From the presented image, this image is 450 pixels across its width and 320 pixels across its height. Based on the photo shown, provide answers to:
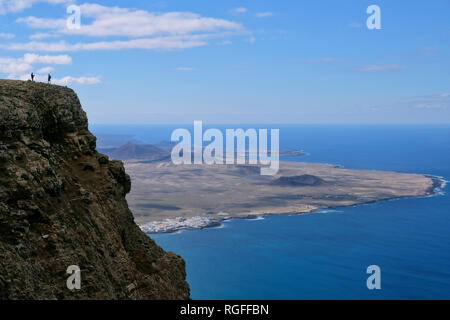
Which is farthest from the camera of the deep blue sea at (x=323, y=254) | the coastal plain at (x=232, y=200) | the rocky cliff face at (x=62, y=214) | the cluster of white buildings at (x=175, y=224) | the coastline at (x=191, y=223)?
the coastal plain at (x=232, y=200)

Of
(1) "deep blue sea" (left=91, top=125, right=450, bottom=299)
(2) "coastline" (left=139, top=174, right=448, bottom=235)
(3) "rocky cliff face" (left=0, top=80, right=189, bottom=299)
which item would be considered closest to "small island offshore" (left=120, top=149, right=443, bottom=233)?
(2) "coastline" (left=139, top=174, right=448, bottom=235)

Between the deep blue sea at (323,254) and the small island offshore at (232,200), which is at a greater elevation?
the small island offshore at (232,200)

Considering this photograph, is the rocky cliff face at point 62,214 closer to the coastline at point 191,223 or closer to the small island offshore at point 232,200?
the coastline at point 191,223

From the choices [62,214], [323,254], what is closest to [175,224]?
[323,254]

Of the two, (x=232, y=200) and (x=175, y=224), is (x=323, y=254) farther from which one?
(x=232, y=200)

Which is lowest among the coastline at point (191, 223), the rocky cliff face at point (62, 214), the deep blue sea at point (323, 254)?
the deep blue sea at point (323, 254)

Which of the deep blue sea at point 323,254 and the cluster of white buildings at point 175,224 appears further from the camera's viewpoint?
the cluster of white buildings at point 175,224

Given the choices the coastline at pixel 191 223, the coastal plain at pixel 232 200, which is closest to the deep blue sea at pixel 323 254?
the coastline at pixel 191 223

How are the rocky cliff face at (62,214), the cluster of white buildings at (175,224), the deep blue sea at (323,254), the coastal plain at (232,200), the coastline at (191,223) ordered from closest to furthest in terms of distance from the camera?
the rocky cliff face at (62,214)
the deep blue sea at (323,254)
the cluster of white buildings at (175,224)
the coastline at (191,223)
the coastal plain at (232,200)

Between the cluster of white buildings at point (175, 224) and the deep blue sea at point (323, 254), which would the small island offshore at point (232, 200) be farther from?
the deep blue sea at point (323, 254)
